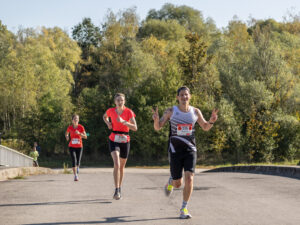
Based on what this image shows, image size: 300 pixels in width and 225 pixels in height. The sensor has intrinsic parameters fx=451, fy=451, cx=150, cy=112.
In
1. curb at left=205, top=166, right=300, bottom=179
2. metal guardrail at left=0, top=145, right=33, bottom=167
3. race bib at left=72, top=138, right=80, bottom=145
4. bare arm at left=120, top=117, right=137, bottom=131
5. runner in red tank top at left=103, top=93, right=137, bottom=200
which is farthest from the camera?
metal guardrail at left=0, top=145, right=33, bottom=167

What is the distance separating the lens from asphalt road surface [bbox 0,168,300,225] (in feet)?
21.1

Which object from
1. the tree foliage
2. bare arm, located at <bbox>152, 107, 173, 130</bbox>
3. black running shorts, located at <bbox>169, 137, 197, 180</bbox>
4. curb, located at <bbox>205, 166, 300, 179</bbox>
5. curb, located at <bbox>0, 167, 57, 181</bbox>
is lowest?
A: curb, located at <bbox>205, 166, 300, 179</bbox>

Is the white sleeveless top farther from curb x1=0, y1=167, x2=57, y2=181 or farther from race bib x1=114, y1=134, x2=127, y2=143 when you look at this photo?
curb x1=0, y1=167, x2=57, y2=181

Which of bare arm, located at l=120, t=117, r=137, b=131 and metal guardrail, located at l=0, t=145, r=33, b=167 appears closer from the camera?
bare arm, located at l=120, t=117, r=137, b=131

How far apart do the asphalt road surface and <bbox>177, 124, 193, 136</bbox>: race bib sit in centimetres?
124

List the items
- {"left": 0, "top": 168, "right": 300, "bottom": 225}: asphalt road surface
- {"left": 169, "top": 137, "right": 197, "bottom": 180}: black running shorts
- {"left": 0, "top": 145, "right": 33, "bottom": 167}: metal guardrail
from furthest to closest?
{"left": 0, "top": 145, "right": 33, "bottom": 167}: metal guardrail
{"left": 169, "top": 137, "right": 197, "bottom": 180}: black running shorts
{"left": 0, "top": 168, "right": 300, "bottom": 225}: asphalt road surface

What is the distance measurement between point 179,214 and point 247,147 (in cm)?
3909

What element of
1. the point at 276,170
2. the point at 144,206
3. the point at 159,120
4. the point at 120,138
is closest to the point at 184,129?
the point at 159,120

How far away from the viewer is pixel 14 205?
7.91 meters

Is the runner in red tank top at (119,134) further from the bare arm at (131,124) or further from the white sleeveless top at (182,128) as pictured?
the white sleeveless top at (182,128)

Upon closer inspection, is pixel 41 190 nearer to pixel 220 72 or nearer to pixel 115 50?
pixel 220 72

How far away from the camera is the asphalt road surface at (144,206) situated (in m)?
6.43

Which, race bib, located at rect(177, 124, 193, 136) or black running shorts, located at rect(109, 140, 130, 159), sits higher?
race bib, located at rect(177, 124, 193, 136)

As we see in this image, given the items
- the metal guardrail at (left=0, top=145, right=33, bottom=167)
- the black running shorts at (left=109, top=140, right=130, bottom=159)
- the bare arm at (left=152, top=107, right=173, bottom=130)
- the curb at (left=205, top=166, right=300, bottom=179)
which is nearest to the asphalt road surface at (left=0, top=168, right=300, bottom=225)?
the black running shorts at (left=109, top=140, right=130, bottom=159)
